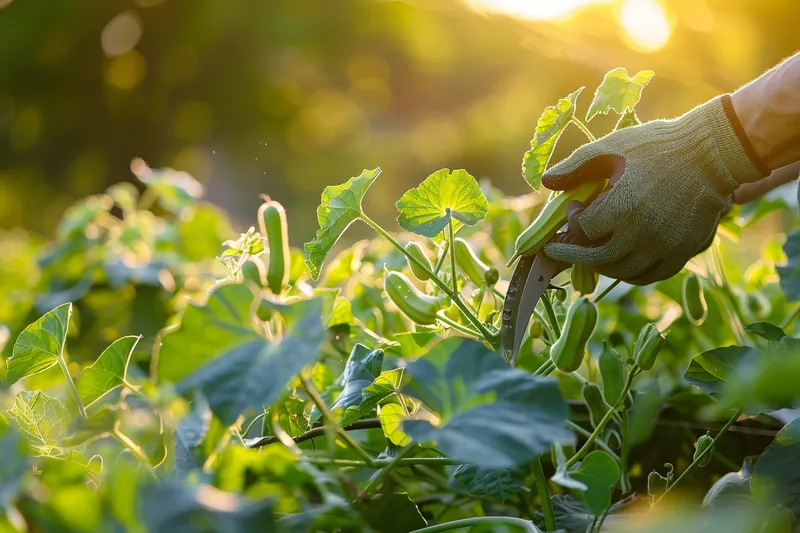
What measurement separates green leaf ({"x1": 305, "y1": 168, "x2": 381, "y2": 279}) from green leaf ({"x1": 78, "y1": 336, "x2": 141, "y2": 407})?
165 millimetres

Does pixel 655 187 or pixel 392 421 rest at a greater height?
pixel 655 187

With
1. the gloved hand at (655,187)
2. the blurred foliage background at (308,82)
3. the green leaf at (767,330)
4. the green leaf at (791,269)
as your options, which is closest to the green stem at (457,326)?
the gloved hand at (655,187)

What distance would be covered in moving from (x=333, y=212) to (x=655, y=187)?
1.05ft

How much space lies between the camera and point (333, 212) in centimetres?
68

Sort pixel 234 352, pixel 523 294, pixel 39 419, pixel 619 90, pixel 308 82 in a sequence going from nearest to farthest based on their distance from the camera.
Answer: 1. pixel 234 352
2. pixel 39 419
3. pixel 523 294
4. pixel 619 90
5. pixel 308 82

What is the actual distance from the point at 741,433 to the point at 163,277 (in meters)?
0.94

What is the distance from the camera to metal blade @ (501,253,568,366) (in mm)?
635

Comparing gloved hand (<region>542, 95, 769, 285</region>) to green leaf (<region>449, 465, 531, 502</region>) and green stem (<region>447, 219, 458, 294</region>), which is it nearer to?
green stem (<region>447, 219, 458, 294</region>)

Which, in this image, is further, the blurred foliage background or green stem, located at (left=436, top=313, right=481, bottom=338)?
the blurred foliage background

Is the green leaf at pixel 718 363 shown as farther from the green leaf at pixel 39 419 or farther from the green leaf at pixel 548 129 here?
the green leaf at pixel 39 419

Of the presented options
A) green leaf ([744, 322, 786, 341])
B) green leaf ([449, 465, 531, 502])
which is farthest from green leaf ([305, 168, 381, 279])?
green leaf ([744, 322, 786, 341])

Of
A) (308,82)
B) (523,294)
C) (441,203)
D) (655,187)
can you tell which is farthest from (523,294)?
(308,82)

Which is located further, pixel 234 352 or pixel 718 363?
pixel 718 363

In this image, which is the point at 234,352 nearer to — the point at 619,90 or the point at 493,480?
the point at 493,480
